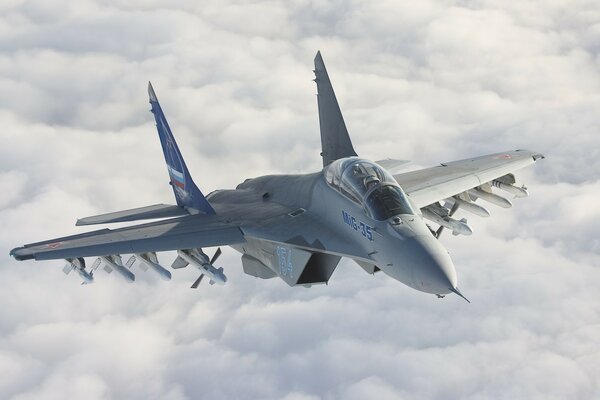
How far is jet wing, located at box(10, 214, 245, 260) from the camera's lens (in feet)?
60.4

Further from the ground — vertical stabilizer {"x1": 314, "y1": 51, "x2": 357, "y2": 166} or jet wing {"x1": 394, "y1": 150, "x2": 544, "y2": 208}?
vertical stabilizer {"x1": 314, "y1": 51, "x2": 357, "y2": 166}

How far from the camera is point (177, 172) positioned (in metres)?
22.2

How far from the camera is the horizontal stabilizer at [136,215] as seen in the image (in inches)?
859

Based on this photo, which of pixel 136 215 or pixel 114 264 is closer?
pixel 114 264

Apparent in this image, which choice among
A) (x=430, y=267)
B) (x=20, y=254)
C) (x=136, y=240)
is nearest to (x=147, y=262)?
(x=136, y=240)

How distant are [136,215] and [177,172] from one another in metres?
1.89

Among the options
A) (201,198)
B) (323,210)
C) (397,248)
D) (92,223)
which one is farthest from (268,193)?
(397,248)

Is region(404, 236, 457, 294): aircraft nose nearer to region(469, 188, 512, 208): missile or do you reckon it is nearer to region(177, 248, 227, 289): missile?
region(177, 248, 227, 289): missile

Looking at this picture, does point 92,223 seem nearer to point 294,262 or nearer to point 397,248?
point 294,262

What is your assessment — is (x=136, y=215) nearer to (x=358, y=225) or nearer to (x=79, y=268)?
(x=79, y=268)

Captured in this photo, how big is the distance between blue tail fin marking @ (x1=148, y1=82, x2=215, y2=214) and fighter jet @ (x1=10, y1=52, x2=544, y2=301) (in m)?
0.03

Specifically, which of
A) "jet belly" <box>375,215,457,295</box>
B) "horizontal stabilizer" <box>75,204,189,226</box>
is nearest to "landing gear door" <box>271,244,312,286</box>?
"jet belly" <box>375,215,457,295</box>

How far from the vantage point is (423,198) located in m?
20.6

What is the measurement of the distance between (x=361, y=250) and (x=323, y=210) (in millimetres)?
2320
